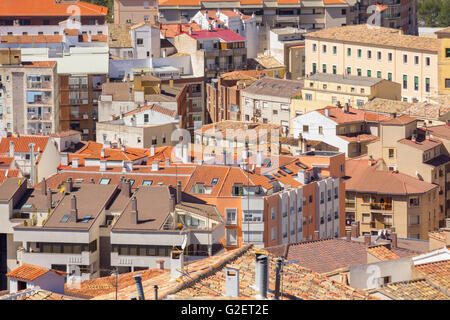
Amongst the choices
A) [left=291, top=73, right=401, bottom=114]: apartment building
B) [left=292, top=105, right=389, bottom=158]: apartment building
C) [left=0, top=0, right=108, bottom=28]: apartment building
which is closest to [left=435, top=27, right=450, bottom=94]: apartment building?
[left=291, top=73, right=401, bottom=114]: apartment building

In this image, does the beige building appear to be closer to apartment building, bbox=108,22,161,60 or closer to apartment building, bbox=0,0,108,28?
apartment building, bbox=108,22,161,60

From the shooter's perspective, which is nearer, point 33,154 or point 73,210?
point 73,210

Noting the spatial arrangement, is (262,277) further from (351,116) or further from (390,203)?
(351,116)

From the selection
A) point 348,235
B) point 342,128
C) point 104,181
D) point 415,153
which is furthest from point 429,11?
point 104,181
